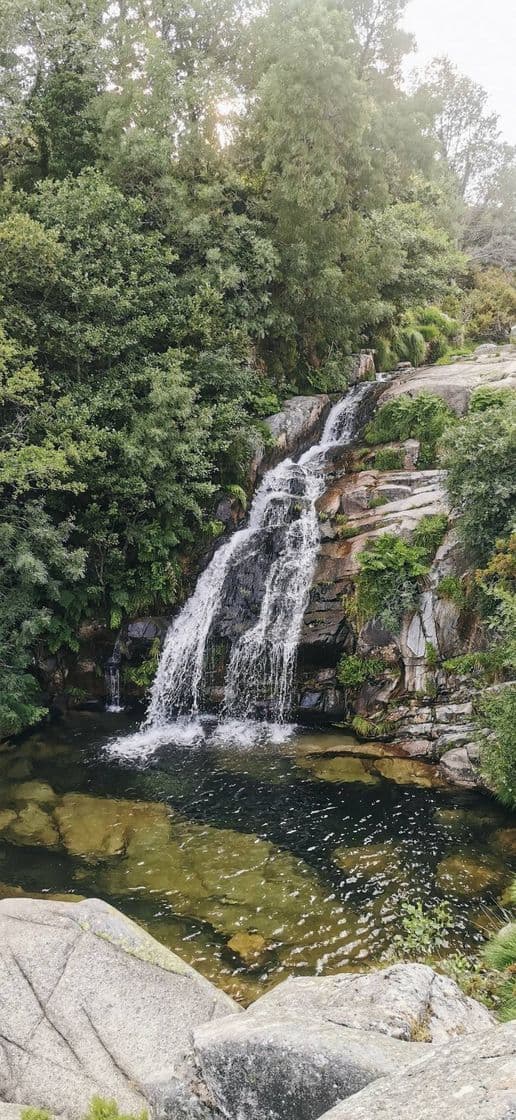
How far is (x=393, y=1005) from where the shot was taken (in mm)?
3965

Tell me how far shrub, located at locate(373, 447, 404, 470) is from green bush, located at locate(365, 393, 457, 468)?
64 centimetres

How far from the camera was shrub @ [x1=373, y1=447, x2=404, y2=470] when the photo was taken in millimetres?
17688

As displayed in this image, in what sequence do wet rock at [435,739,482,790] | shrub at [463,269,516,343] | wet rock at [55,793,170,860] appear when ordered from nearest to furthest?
wet rock at [55,793,170,860] < wet rock at [435,739,482,790] < shrub at [463,269,516,343]

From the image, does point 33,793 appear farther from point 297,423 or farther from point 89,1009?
point 297,423

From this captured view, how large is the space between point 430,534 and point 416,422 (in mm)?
6152

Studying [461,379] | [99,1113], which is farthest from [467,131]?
[99,1113]

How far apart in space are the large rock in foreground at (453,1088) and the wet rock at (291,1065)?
604mm

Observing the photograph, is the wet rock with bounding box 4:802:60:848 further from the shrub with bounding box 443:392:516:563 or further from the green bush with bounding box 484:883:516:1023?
the shrub with bounding box 443:392:516:563

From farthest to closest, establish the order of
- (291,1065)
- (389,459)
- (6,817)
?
(389,459) < (6,817) < (291,1065)

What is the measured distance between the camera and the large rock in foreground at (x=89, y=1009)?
15.2 ft

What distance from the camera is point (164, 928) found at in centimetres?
780

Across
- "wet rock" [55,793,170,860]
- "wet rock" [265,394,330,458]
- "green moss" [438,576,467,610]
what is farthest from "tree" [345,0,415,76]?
"wet rock" [55,793,170,860]

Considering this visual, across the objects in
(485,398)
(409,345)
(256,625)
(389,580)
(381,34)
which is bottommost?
(256,625)

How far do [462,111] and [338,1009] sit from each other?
52.5 m
